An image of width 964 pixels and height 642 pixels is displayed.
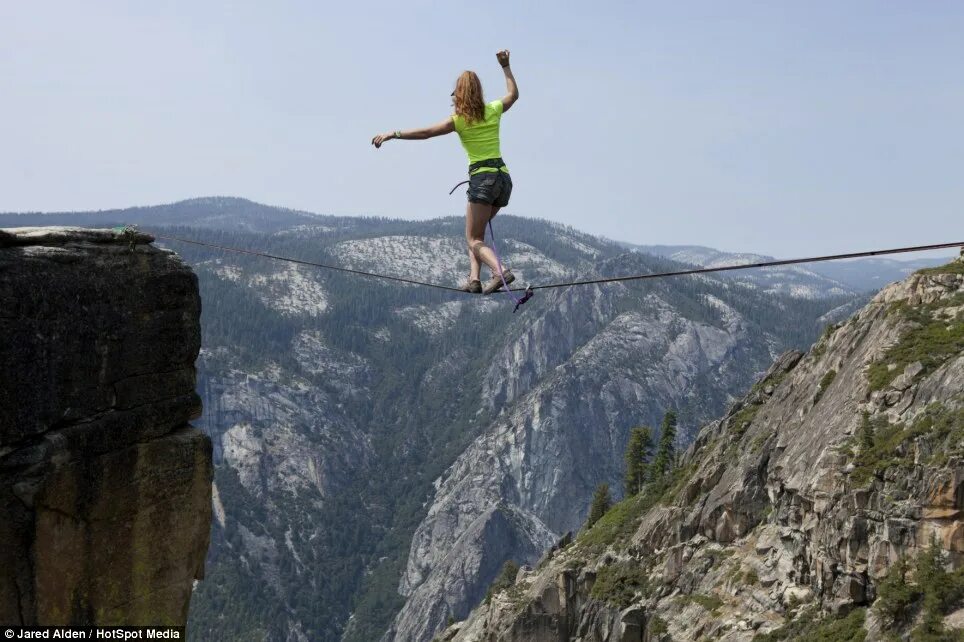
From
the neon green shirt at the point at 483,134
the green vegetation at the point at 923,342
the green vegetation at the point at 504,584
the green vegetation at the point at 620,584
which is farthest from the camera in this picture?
the green vegetation at the point at 504,584

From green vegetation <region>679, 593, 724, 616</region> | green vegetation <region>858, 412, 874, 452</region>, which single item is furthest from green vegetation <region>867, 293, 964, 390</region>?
green vegetation <region>679, 593, 724, 616</region>

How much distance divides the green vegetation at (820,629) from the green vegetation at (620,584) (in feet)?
58.7

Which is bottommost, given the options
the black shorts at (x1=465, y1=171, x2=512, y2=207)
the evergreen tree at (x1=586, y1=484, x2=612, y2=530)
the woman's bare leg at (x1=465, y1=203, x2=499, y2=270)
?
the evergreen tree at (x1=586, y1=484, x2=612, y2=530)

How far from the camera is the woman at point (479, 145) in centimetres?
1598

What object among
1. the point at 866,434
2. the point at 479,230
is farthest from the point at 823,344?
the point at 479,230

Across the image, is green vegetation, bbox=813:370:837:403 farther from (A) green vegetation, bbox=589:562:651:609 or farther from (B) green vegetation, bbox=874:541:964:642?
(B) green vegetation, bbox=874:541:964:642

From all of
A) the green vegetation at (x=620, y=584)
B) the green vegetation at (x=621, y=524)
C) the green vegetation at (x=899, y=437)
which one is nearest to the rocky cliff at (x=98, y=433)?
the green vegetation at (x=899, y=437)

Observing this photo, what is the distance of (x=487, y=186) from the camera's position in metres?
16.6

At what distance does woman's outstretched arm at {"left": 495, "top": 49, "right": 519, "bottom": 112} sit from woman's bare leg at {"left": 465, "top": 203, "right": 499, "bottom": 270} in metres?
1.85

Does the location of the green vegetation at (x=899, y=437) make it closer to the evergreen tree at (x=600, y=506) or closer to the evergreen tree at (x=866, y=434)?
the evergreen tree at (x=866, y=434)

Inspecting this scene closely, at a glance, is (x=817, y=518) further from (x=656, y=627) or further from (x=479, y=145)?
(x=479, y=145)

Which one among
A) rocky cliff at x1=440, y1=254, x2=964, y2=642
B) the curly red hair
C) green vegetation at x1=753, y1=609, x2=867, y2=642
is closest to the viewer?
the curly red hair

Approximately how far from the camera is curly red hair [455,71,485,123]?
52.1 feet

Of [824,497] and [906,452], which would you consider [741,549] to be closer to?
[824,497]
